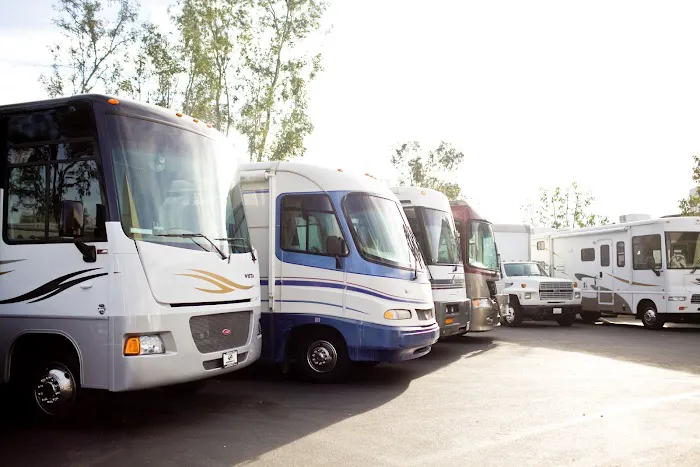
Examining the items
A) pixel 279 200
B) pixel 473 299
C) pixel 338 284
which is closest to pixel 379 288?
pixel 338 284

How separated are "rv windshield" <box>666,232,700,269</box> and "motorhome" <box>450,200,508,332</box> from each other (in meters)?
5.48

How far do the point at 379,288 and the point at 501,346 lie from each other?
607 cm

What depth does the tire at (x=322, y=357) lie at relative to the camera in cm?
Result: 952

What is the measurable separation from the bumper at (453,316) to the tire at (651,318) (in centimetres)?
785

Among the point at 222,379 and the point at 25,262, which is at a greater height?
the point at 25,262

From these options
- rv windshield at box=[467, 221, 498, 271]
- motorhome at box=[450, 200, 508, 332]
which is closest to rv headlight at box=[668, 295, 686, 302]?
motorhome at box=[450, 200, 508, 332]

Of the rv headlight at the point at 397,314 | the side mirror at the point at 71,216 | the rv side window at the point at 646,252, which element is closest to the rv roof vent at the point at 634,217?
the rv side window at the point at 646,252

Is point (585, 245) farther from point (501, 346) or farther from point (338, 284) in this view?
point (338, 284)

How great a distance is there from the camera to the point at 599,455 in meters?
6.00

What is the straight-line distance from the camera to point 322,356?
378 inches

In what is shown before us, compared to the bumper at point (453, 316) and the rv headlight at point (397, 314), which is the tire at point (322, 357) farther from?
the bumper at point (453, 316)

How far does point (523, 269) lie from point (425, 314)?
→ 38.6 feet

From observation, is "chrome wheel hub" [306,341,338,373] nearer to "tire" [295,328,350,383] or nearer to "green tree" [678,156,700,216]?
"tire" [295,328,350,383]

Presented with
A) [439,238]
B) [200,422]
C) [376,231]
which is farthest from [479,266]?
[200,422]
